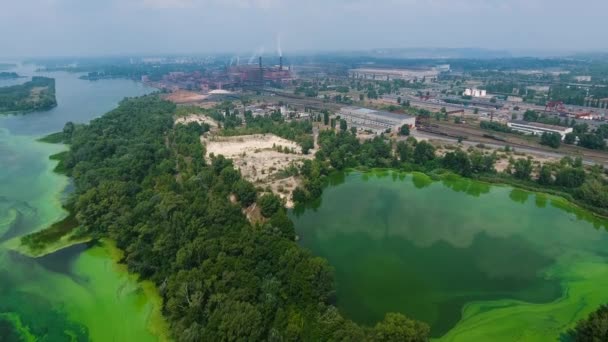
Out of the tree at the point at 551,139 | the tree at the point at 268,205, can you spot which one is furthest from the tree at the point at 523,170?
the tree at the point at 268,205

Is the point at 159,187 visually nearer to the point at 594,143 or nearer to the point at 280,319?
the point at 280,319

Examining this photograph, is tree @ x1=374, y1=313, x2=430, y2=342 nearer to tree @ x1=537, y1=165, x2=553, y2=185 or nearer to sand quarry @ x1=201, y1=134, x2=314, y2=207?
sand quarry @ x1=201, y1=134, x2=314, y2=207

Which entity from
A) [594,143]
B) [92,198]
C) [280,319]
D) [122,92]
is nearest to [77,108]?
[122,92]

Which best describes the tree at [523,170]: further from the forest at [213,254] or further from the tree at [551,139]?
the forest at [213,254]

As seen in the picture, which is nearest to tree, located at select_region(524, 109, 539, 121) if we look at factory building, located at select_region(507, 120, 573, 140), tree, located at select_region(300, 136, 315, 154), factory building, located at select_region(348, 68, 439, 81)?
factory building, located at select_region(507, 120, 573, 140)

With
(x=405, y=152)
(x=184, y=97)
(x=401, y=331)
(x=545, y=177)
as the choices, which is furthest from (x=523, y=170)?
(x=184, y=97)

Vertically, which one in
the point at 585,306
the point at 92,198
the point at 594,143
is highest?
the point at 594,143
